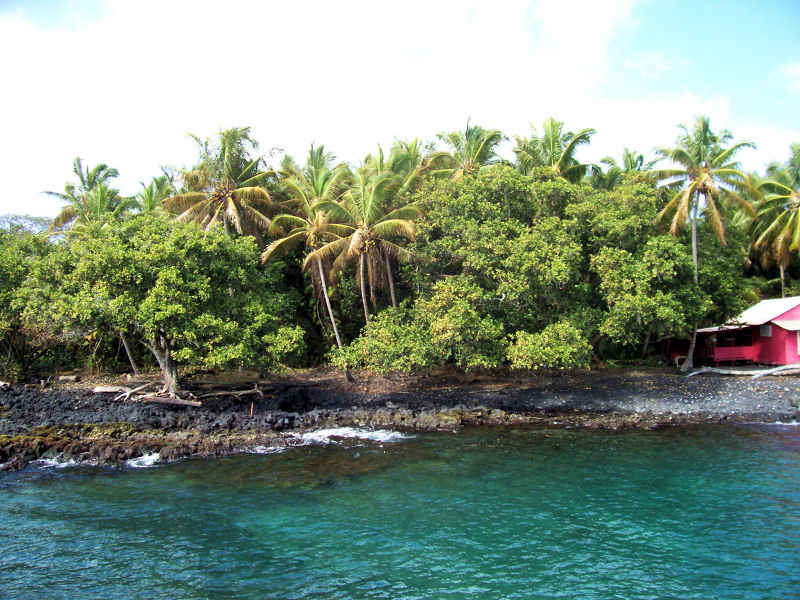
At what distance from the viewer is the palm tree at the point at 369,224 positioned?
2566cm

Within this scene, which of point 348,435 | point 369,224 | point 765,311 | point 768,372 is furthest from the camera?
point 765,311

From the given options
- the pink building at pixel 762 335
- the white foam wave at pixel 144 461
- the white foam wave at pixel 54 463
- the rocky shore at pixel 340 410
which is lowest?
the white foam wave at pixel 144 461

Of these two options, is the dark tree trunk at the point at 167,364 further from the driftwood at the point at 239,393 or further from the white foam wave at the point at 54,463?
the white foam wave at the point at 54,463

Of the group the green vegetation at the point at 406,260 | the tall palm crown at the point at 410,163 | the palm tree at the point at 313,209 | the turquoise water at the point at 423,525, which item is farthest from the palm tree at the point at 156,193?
the turquoise water at the point at 423,525

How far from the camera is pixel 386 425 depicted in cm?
2200

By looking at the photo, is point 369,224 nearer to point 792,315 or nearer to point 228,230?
point 228,230

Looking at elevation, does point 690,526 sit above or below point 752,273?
below

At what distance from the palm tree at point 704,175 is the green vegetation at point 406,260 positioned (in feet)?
0.28

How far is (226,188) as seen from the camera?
94.3 feet

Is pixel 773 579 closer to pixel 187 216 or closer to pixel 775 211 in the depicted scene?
pixel 187 216

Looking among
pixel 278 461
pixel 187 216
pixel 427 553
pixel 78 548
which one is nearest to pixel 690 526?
pixel 427 553

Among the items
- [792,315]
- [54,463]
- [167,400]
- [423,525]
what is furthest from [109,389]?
[792,315]

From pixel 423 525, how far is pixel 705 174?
22.3 metres

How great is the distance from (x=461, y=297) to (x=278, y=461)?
10.4 m
